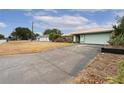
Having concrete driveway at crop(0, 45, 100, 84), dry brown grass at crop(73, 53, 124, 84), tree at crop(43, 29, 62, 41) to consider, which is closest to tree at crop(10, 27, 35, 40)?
tree at crop(43, 29, 62, 41)

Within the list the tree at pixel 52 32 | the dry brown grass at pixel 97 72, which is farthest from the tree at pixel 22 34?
the dry brown grass at pixel 97 72

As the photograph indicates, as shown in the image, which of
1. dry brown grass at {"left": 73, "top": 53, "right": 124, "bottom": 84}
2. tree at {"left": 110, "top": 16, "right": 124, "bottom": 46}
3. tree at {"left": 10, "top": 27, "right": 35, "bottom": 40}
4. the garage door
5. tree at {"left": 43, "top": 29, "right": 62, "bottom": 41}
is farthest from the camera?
tree at {"left": 43, "top": 29, "right": 62, "bottom": 41}

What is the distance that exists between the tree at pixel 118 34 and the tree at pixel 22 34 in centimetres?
485

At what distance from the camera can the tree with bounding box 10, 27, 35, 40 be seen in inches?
384

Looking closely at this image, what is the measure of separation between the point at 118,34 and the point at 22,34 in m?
5.91

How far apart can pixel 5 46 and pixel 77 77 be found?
7.57 metres

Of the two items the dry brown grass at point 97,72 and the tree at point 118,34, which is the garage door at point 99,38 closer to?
the tree at point 118,34

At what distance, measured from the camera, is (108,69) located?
612cm

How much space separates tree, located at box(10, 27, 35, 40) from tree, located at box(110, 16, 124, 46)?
4853 millimetres

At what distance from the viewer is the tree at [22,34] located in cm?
974

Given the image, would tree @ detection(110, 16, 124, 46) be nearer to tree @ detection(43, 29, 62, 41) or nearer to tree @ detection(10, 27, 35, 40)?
tree @ detection(43, 29, 62, 41)

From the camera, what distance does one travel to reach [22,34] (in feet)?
35.0
